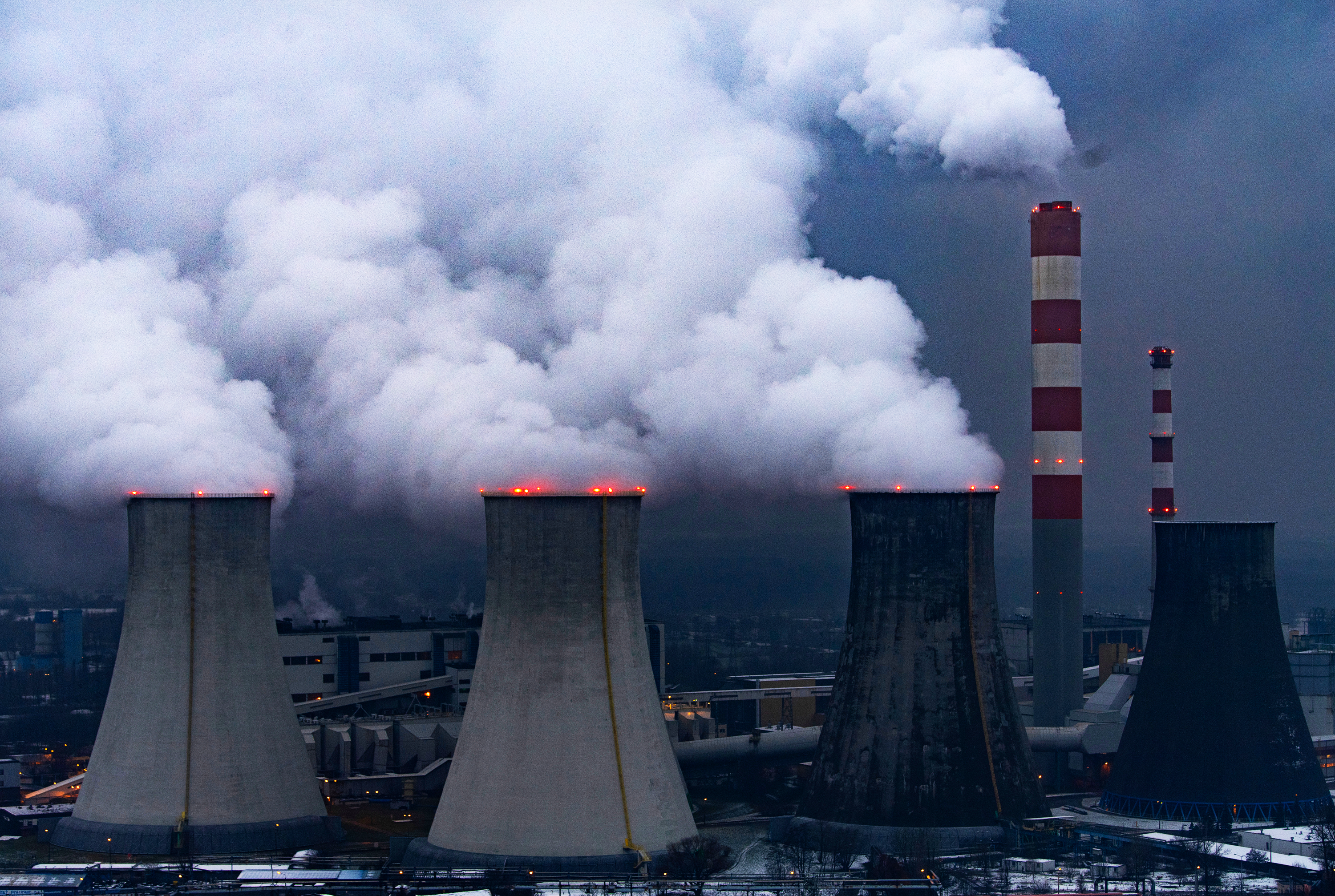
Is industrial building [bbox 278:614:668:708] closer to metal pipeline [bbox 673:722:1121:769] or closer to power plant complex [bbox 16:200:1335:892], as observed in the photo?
metal pipeline [bbox 673:722:1121:769]

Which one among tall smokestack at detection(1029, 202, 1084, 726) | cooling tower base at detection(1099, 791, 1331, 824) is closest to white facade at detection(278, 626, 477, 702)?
tall smokestack at detection(1029, 202, 1084, 726)

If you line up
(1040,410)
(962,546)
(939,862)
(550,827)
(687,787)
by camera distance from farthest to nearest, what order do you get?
(1040,410) → (687,787) → (962,546) → (939,862) → (550,827)

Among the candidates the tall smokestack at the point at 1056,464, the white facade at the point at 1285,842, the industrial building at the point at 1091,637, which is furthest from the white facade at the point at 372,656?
the white facade at the point at 1285,842

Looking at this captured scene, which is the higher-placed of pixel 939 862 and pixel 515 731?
pixel 515 731

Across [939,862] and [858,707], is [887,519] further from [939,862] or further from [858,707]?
[939,862]

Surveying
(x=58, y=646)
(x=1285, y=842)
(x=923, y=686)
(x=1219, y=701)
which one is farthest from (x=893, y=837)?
(x=58, y=646)

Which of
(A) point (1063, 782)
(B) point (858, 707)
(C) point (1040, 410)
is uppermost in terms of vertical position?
(C) point (1040, 410)

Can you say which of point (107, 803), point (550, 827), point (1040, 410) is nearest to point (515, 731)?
point (550, 827)
